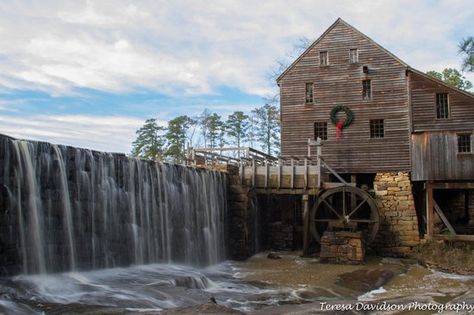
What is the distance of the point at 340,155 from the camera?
2316 centimetres

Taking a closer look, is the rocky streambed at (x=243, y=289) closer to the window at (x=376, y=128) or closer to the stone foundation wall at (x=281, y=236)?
the stone foundation wall at (x=281, y=236)

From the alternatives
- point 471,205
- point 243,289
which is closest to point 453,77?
point 471,205

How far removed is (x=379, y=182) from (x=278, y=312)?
1419 centimetres

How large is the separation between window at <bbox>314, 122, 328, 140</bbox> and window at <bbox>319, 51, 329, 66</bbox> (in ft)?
9.06

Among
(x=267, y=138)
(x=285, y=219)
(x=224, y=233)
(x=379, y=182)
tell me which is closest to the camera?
(x=224, y=233)

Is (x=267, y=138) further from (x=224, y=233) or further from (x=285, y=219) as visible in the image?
(x=224, y=233)

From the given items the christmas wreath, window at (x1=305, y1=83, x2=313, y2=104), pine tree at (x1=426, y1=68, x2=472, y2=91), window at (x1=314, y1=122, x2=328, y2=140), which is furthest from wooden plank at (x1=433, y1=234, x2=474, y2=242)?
pine tree at (x1=426, y1=68, x2=472, y2=91)

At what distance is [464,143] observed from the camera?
20.9m

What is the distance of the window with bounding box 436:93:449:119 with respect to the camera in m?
21.4

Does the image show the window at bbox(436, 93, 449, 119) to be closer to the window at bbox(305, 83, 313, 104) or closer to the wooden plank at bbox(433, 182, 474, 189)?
the wooden plank at bbox(433, 182, 474, 189)

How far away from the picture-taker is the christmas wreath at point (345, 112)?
908 inches

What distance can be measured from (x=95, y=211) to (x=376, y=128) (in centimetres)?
1402

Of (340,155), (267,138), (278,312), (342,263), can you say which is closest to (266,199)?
(340,155)

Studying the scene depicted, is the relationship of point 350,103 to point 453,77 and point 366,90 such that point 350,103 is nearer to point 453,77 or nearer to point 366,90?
point 366,90
